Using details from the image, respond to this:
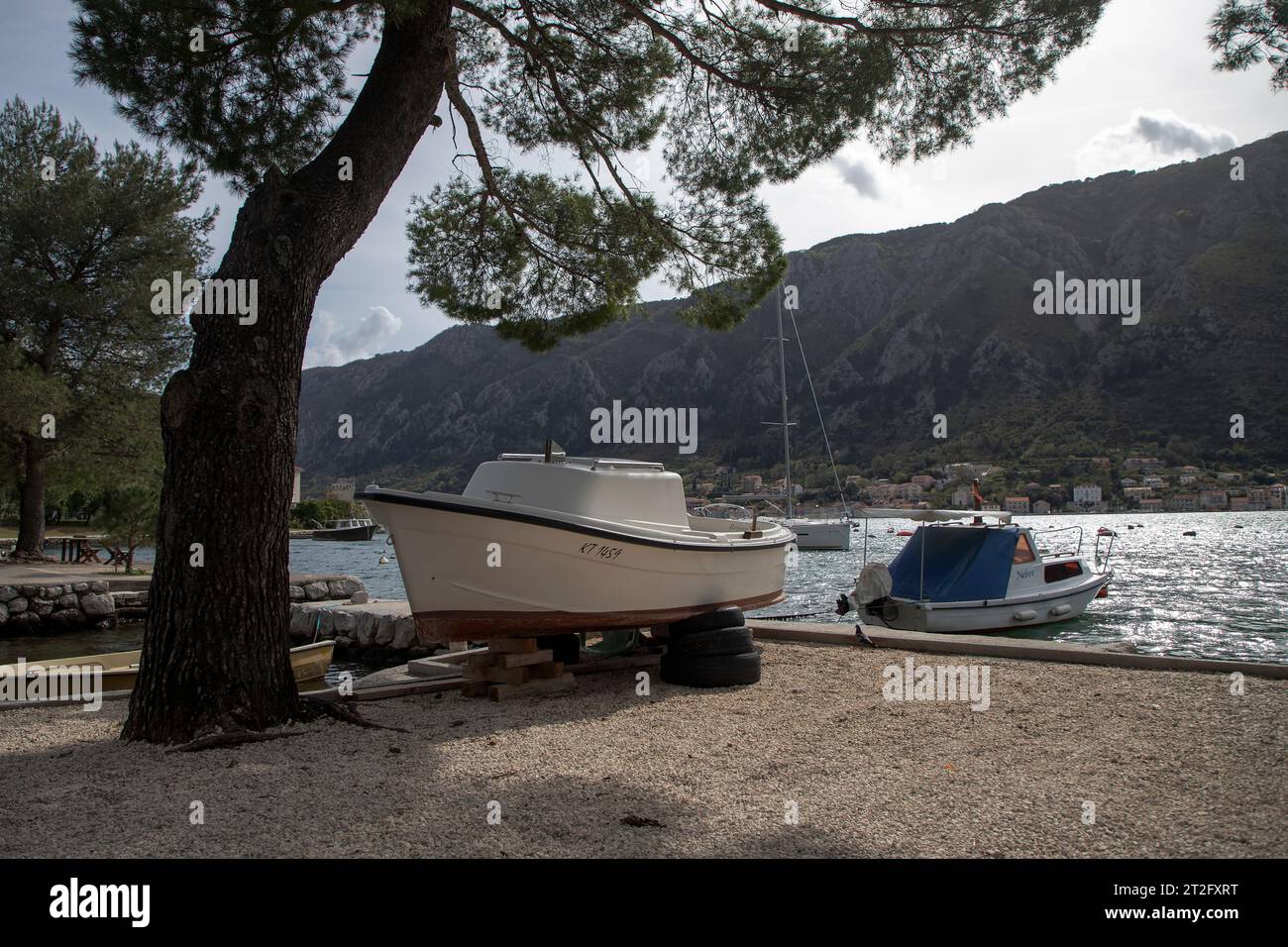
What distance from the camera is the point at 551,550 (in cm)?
622

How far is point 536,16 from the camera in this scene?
7.41 metres

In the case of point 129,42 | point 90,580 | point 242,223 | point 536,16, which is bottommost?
point 90,580

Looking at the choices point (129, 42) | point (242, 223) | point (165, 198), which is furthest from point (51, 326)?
point (242, 223)

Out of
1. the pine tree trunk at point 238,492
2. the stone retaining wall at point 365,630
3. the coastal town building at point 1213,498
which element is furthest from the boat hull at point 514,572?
the coastal town building at point 1213,498

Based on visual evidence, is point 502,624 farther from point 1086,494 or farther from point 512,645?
point 1086,494

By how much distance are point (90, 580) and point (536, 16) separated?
50.9ft

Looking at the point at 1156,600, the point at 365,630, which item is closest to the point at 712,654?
the point at 365,630

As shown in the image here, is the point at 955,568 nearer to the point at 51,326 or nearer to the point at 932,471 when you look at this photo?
the point at 51,326

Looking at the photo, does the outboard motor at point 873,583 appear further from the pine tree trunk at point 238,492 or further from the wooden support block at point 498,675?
the pine tree trunk at point 238,492

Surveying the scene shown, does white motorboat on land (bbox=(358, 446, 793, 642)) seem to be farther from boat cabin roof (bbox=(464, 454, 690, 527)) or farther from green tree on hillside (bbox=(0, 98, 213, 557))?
green tree on hillside (bbox=(0, 98, 213, 557))

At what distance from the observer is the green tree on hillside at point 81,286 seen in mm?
18656

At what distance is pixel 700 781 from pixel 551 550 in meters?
2.60

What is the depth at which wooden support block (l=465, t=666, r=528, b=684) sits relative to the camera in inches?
251
